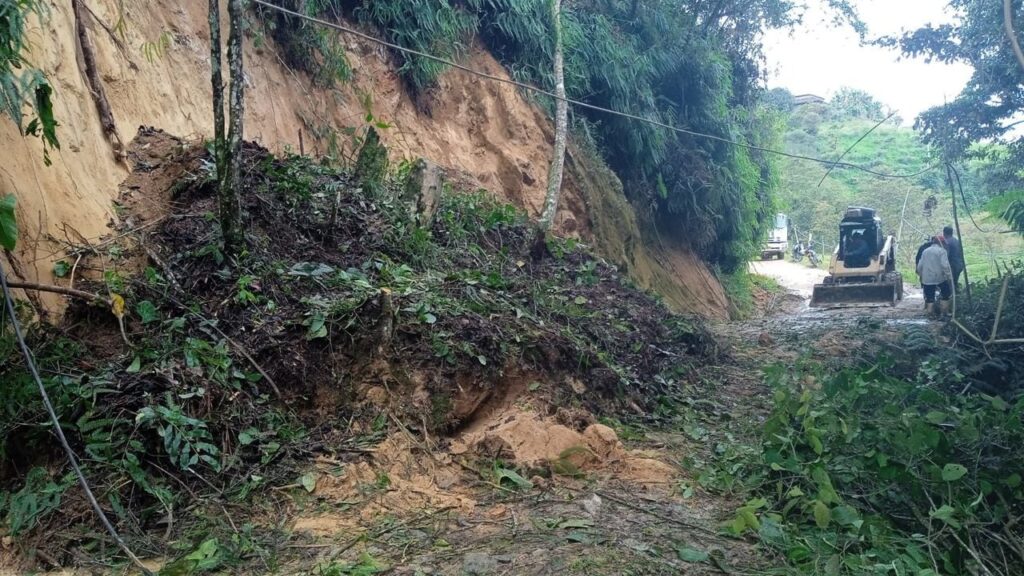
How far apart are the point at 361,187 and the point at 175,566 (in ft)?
14.4

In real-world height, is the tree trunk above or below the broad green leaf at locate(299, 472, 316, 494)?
above

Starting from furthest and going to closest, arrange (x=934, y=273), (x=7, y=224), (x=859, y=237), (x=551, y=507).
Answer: (x=859, y=237) < (x=934, y=273) < (x=551, y=507) < (x=7, y=224)

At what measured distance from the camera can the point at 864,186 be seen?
1560 inches

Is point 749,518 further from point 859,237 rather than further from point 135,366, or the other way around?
point 859,237

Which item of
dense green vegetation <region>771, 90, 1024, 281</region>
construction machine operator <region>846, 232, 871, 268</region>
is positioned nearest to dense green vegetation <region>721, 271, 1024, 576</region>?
construction machine operator <region>846, 232, 871, 268</region>

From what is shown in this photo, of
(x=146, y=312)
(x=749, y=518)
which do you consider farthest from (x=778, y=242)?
(x=146, y=312)

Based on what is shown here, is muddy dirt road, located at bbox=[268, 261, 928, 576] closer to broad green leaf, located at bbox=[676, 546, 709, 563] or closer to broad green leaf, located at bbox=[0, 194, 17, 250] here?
broad green leaf, located at bbox=[676, 546, 709, 563]

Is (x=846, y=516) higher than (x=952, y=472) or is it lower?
lower

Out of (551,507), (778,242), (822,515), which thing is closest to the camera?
(822,515)

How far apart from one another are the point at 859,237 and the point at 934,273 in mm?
4492

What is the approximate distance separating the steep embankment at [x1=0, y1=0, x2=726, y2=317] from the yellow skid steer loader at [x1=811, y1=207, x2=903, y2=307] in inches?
105

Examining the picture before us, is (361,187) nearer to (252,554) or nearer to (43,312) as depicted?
(43,312)

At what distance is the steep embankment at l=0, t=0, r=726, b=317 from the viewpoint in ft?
16.5

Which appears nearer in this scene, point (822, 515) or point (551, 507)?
point (822, 515)
